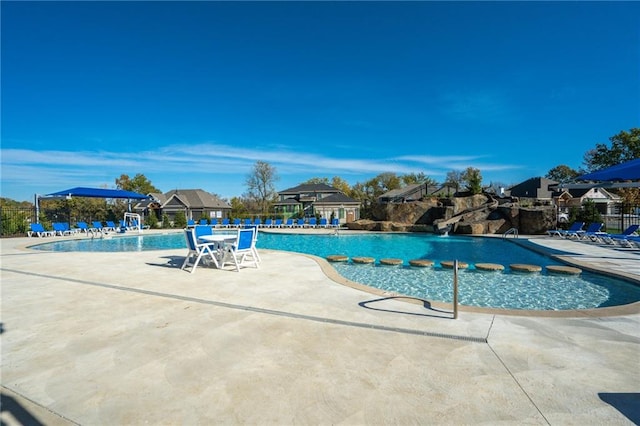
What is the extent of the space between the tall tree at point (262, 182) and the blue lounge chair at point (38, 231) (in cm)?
2742

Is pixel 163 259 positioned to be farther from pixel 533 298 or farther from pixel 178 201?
pixel 178 201

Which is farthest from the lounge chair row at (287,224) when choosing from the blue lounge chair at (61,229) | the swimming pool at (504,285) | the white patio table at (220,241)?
the white patio table at (220,241)

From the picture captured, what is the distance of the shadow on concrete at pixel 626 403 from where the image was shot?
2.07 m

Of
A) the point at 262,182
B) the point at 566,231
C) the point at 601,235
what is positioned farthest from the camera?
the point at 262,182

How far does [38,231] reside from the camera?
17.6 metres

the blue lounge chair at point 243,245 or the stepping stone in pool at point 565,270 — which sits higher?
the blue lounge chair at point 243,245

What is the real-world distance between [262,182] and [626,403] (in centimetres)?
4438

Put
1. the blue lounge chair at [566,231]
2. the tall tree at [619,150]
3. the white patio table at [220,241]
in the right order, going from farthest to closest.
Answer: the tall tree at [619,150] → the blue lounge chair at [566,231] → the white patio table at [220,241]

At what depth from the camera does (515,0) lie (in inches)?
422

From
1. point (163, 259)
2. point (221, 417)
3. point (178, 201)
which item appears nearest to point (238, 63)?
point (163, 259)

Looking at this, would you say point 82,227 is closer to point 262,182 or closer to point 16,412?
point 16,412

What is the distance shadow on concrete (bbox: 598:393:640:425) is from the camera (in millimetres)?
2066

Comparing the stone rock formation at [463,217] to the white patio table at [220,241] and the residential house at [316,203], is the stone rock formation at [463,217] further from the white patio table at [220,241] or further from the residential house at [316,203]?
the white patio table at [220,241]

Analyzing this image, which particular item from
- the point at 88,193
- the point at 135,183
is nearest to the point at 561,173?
the point at 88,193
